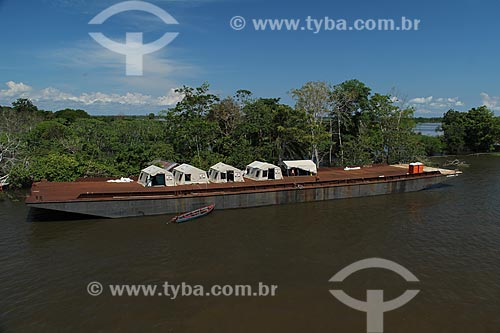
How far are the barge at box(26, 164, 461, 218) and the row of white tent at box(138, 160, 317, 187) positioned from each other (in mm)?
865

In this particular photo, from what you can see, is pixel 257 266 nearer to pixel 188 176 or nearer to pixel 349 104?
pixel 188 176

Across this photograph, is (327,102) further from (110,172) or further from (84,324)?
(84,324)

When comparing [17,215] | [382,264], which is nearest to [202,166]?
[17,215]

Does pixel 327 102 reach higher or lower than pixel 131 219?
higher

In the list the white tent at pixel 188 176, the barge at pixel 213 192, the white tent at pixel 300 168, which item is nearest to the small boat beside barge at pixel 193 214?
the barge at pixel 213 192

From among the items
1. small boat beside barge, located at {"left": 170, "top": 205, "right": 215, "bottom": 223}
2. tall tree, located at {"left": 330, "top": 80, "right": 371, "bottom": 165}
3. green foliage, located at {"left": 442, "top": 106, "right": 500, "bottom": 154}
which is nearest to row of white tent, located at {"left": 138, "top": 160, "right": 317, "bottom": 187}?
small boat beside barge, located at {"left": 170, "top": 205, "right": 215, "bottom": 223}

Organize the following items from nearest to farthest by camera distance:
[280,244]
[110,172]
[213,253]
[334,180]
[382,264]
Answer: [382,264], [213,253], [280,244], [334,180], [110,172]

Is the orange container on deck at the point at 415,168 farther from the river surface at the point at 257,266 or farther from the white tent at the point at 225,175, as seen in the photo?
the white tent at the point at 225,175

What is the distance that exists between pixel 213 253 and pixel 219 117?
31.3m

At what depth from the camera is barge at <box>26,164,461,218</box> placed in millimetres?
26194

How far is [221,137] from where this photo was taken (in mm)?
48594

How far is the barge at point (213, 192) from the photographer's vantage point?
1031 inches

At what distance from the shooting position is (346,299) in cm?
1573

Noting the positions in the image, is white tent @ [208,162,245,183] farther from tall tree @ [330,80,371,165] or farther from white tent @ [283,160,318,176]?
tall tree @ [330,80,371,165]
